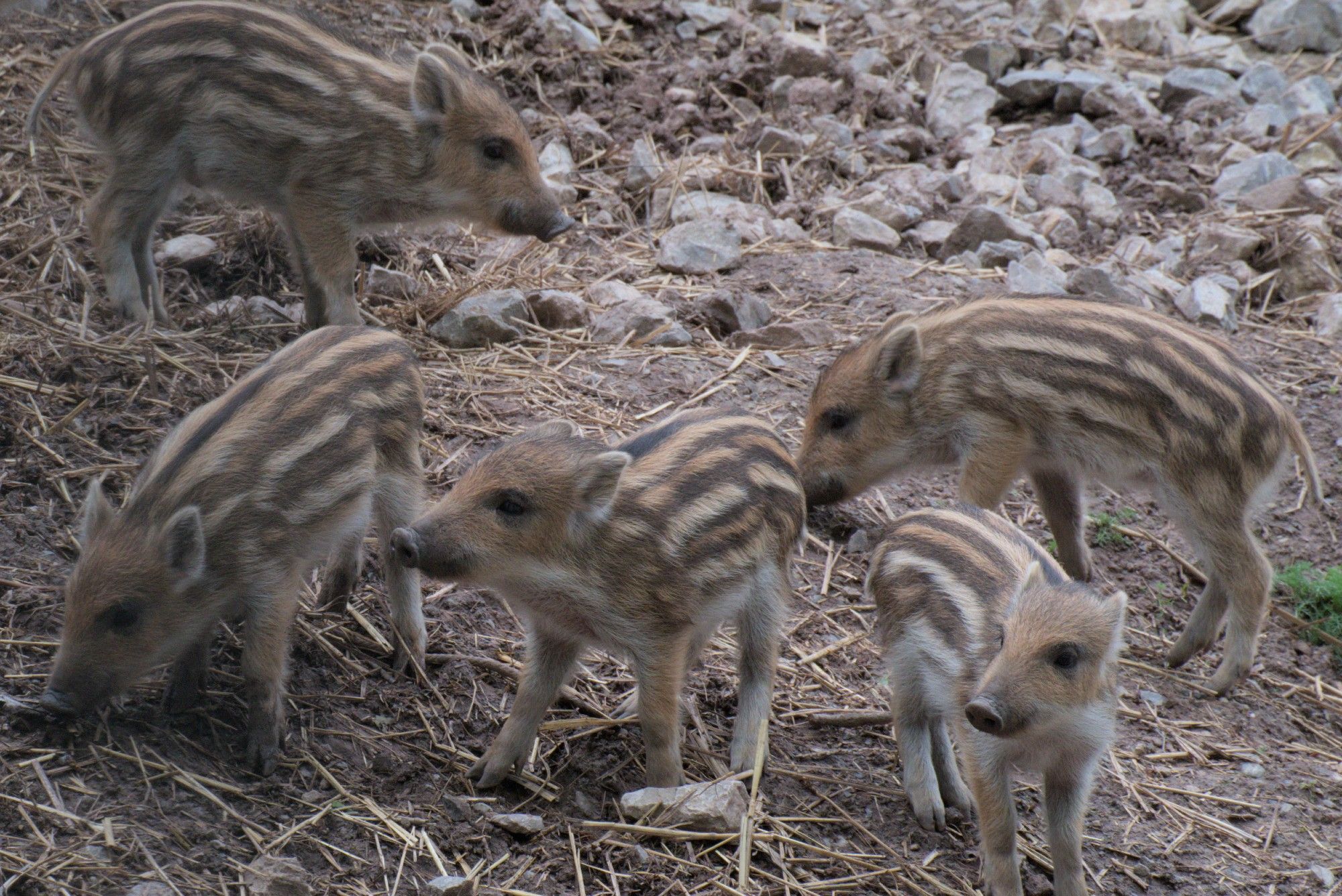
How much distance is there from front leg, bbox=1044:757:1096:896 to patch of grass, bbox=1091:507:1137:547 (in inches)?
90.7

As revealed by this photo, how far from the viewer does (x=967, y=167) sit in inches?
327

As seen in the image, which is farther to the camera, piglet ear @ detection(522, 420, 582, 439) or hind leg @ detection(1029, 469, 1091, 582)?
hind leg @ detection(1029, 469, 1091, 582)

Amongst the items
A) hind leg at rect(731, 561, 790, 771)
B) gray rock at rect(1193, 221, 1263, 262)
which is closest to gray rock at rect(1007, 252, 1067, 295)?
gray rock at rect(1193, 221, 1263, 262)

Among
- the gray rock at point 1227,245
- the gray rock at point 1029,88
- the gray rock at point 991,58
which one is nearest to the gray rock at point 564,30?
the gray rock at point 991,58

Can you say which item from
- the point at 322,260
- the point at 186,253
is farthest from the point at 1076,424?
the point at 186,253

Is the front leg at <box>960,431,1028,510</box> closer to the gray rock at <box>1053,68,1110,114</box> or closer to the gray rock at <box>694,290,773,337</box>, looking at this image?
the gray rock at <box>694,290,773,337</box>

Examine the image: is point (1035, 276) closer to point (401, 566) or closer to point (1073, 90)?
point (1073, 90)

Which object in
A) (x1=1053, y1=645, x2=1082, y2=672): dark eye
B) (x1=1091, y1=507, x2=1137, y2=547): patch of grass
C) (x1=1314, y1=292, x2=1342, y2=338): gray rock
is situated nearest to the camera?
(x1=1053, y1=645, x2=1082, y2=672): dark eye

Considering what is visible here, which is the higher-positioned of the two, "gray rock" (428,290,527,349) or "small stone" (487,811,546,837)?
"gray rock" (428,290,527,349)

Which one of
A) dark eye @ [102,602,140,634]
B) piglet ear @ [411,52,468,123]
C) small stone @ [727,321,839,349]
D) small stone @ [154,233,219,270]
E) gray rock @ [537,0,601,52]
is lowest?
small stone @ [727,321,839,349]

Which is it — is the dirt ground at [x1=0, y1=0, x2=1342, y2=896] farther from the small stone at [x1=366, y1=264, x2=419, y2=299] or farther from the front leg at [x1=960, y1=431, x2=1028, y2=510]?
the front leg at [x1=960, y1=431, x2=1028, y2=510]

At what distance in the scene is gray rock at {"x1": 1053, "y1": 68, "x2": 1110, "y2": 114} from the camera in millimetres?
9102

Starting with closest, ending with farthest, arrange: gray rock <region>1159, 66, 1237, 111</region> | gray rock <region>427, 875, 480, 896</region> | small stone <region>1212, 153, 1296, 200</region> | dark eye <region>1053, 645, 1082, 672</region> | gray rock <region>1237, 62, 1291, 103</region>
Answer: gray rock <region>427, 875, 480, 896</region>
dark eye <region>1053, 645, 1082, 672</region>
small stone <region>1212, 153, 1296, 200</region>
gray rock <region>1159, 66, 1237, 111</region>
gray rock <region>1237, 62, 1291, 103</region>

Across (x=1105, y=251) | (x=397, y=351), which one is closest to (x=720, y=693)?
(x=397, y=351)
